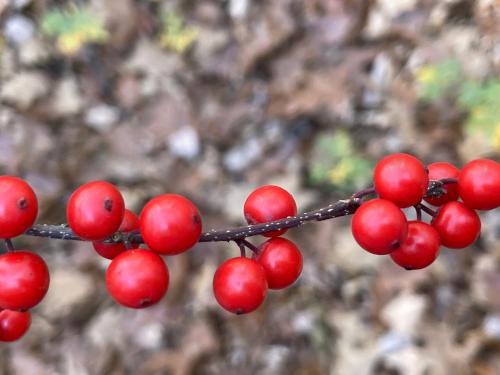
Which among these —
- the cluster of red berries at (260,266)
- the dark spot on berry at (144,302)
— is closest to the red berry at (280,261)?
the cluster of red berries at (260,266)

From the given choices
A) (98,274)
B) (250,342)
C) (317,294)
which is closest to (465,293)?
(317,294)

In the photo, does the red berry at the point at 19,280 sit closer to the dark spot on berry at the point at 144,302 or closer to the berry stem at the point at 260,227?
the berry stem at the point at 260,227

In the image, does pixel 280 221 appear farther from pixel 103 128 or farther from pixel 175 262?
pixel 103 128

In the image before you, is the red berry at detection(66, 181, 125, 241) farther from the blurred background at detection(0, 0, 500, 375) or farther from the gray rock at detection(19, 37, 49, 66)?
the gray rock at detection(19, 37, 49, 66)

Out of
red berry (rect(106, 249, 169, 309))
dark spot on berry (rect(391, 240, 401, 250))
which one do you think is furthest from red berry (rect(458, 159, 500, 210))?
red berry (rect(106, 249, 169, 309))

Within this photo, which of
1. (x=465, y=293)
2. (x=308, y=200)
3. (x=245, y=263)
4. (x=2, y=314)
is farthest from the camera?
(x=308, y=200)

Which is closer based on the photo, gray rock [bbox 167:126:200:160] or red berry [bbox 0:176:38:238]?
red berry [bbox 0:176:38:238]

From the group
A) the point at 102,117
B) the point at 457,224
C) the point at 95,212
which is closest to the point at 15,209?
the point at 95,212
